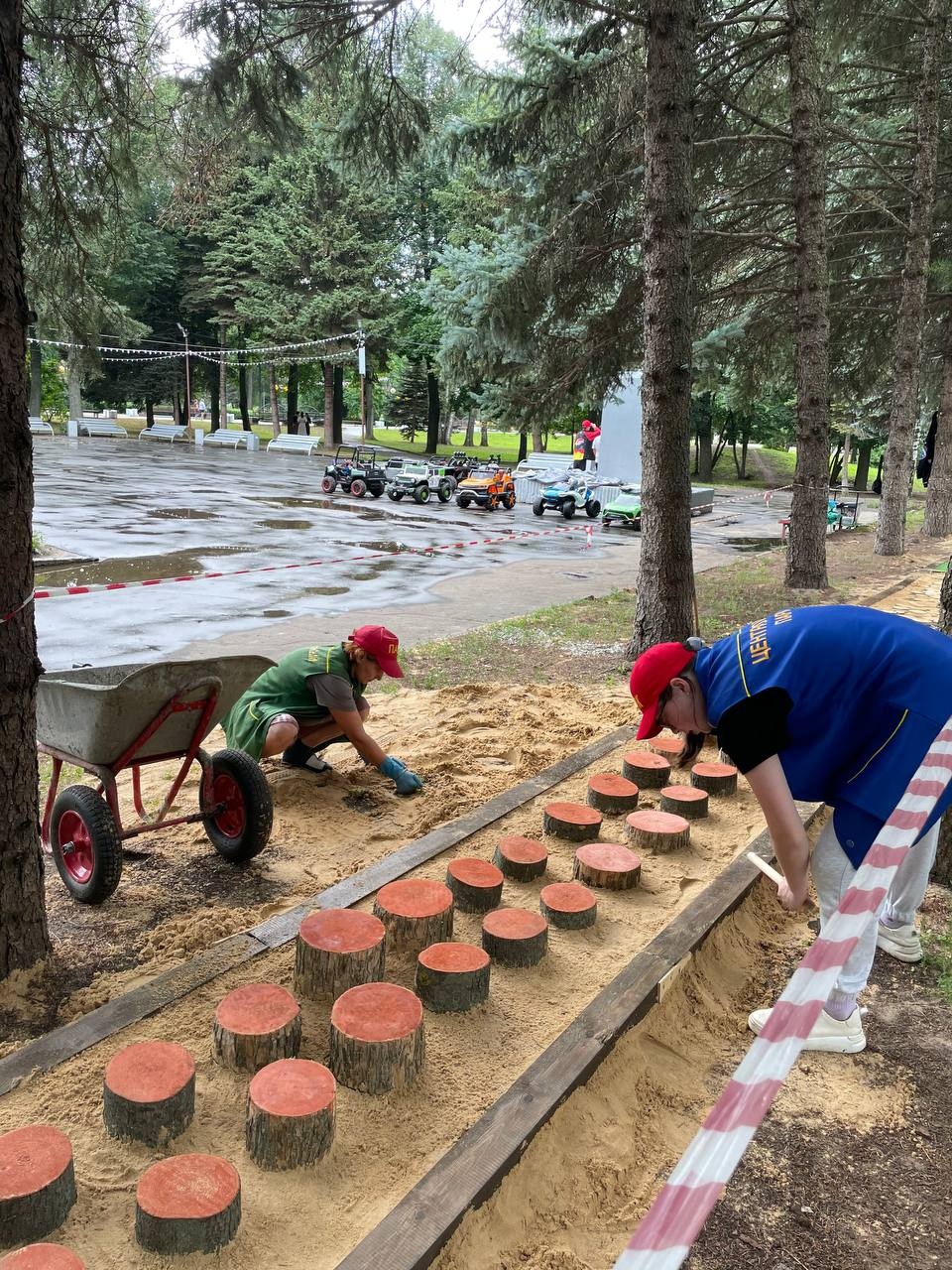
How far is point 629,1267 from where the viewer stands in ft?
4.03

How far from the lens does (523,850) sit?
3.51 meters

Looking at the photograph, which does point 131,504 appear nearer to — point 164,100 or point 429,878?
point 164,100

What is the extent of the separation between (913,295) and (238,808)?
13754 mm

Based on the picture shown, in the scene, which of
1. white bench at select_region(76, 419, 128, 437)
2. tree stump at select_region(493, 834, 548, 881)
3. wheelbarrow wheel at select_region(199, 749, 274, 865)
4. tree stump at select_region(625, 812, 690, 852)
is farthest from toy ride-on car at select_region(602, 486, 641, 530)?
white bench at select_region(76, 419, 128, 437)

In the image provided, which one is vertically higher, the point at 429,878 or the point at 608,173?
the point at 608,173

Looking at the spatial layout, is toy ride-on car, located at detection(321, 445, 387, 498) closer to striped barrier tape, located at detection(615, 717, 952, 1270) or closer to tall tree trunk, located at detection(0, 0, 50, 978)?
tall tree trunk, located at detection(0, 0, 50, 978)

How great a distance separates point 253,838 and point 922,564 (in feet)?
43.1

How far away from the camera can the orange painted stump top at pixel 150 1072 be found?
208cm

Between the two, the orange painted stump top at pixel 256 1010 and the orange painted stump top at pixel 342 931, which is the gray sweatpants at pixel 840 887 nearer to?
the orange painted stump top at pixel 342 931

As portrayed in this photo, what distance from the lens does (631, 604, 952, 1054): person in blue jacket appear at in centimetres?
233

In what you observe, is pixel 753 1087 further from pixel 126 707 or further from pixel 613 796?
pixel 613 796

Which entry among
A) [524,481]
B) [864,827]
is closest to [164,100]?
[864,827]

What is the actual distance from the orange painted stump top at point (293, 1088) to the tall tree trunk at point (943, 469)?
1784 cm

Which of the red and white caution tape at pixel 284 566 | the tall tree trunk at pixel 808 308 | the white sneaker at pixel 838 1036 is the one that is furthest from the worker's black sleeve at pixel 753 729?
the tall tree trunk at pixel 808 308
